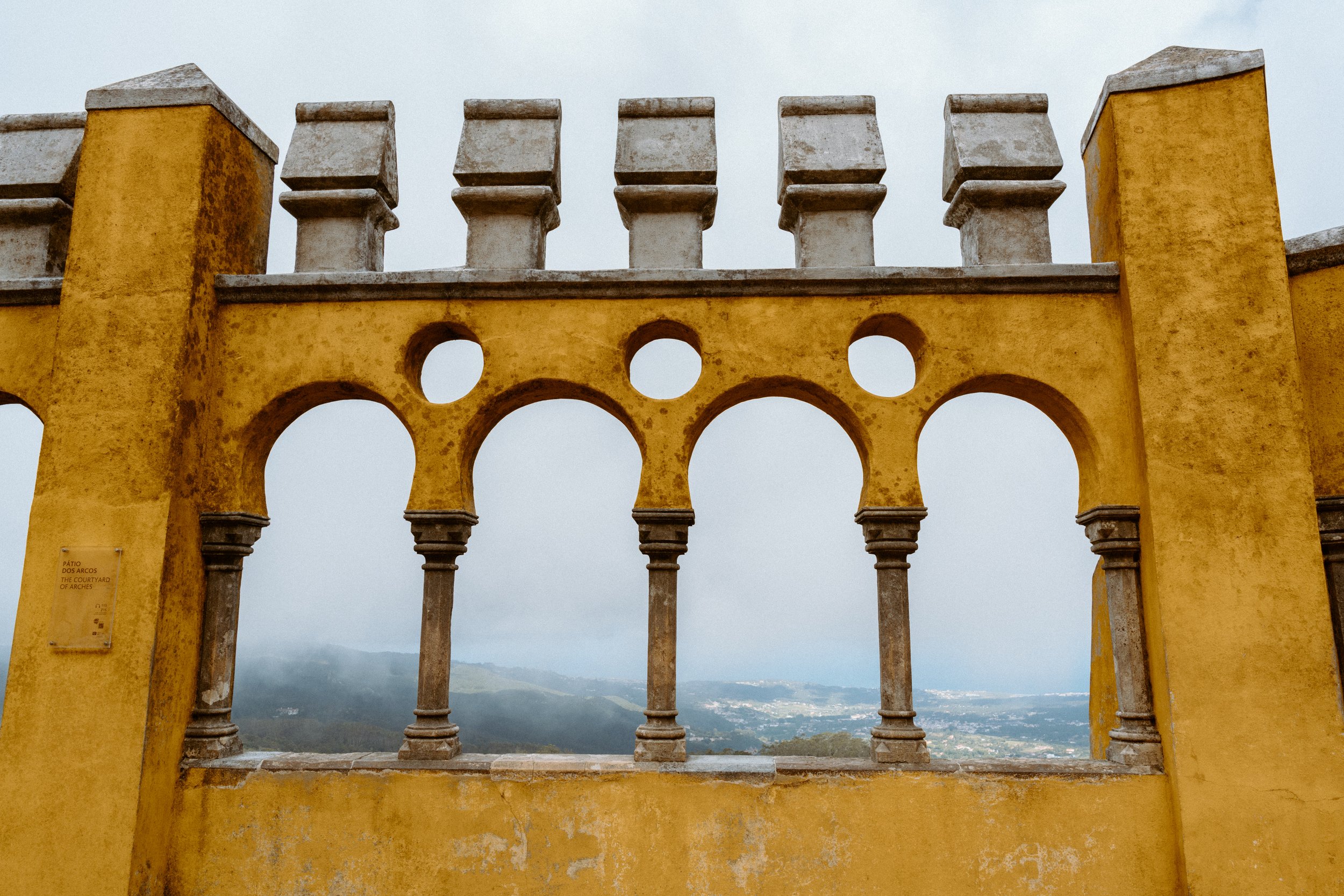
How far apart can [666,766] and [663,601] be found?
34.2 inches

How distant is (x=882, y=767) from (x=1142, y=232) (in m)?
3.21

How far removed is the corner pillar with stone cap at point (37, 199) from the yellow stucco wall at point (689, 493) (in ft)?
1.59

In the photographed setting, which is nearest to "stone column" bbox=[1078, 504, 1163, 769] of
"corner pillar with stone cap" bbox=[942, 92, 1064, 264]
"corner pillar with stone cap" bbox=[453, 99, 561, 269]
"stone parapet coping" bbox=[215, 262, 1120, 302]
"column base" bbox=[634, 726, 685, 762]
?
"stone parapet coping" bbox=[215, 262, 1120, 302]

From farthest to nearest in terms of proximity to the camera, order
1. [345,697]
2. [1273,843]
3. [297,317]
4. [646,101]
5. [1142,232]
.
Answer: [345,697], [646,101], [297,317], [1142,232], [1273,843]

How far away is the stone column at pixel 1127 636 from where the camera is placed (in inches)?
172

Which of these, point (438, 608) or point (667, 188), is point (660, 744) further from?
point (667, 188)

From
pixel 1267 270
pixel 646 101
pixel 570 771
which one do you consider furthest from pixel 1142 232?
pixel 570 771

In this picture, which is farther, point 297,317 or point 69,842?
point 297,317

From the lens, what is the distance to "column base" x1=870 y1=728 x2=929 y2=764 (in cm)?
441

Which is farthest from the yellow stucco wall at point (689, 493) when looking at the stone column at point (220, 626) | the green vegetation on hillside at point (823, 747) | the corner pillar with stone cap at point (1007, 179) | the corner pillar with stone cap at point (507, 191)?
the green vegetation on hillside at point (823, 747)

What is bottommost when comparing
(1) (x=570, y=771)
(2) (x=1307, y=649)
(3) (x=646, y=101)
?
(1) (x=570, y=771)

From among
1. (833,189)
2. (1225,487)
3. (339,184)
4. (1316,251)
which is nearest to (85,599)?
(339,184)

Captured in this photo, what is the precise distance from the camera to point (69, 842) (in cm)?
423

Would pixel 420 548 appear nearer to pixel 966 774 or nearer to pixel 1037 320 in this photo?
pixel 966 774
